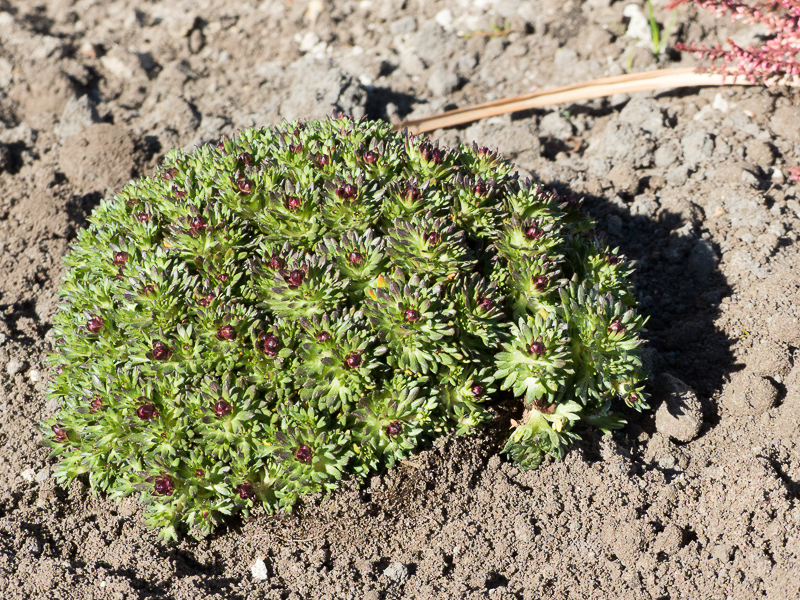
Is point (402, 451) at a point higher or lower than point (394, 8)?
lower

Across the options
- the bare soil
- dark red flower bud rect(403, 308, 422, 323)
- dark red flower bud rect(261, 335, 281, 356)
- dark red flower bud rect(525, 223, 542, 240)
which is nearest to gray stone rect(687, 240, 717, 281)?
the bare soil

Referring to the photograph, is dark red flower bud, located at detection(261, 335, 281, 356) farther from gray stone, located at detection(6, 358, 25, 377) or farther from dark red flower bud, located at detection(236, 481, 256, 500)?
gray stone, located at detection(6, 358, 25, 377)

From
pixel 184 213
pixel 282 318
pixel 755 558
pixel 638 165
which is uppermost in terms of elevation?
pixel 184 213

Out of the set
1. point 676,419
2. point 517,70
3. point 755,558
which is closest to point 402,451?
point 676,419

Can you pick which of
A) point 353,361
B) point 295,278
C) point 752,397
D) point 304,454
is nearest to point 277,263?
point 295,278

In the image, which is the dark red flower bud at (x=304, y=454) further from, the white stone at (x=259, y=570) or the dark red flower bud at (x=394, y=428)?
the white stone at (x=259, y=570)

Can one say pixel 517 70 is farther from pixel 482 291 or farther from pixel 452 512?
pixel 452 512
